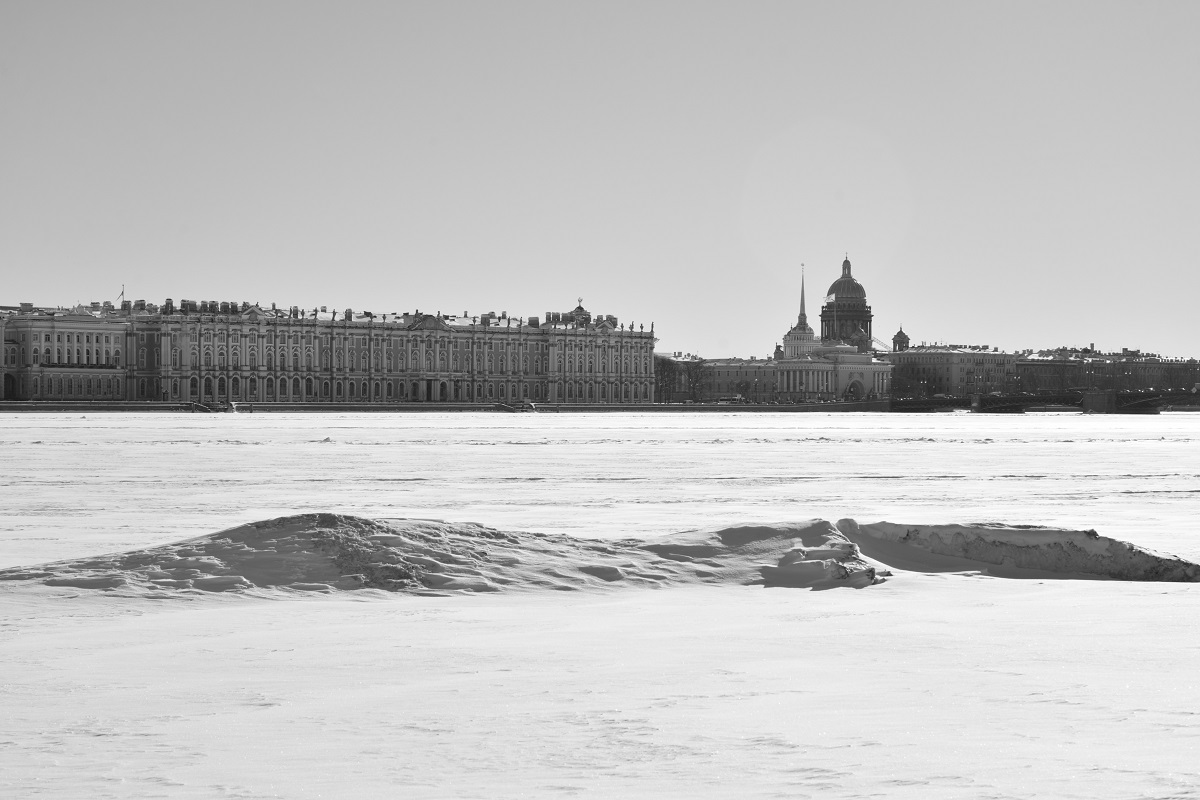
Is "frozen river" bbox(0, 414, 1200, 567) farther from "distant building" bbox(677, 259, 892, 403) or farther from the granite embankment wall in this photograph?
"distant building" bbox(677, 259, 892, 403)

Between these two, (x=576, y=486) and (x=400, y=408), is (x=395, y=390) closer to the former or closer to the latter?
(x=400, y=408)

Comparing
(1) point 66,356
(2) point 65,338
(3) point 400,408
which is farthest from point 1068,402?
(2) point 65,338

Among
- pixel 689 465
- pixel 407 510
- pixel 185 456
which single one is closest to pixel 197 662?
pixel 407 510

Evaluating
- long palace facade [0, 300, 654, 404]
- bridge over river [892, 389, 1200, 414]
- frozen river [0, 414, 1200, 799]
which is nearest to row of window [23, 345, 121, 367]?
long palace facade [0, 300, 654, 404]

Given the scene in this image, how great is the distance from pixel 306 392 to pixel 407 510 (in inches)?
4538

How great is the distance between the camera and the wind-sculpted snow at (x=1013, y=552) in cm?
1309

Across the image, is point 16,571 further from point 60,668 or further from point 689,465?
point 689,465

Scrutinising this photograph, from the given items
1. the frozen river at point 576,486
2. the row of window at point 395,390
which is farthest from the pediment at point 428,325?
the frozen river at point 576,486

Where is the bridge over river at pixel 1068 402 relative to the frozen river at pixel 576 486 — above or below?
above

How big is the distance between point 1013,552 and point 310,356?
404ft

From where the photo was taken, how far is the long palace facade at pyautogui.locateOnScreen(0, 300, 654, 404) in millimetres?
123625

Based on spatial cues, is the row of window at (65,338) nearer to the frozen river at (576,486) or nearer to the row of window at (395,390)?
the row of window at (395,390)

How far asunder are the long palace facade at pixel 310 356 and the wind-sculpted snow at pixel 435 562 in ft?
370

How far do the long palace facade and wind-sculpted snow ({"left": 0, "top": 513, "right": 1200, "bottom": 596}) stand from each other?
112899 mm
